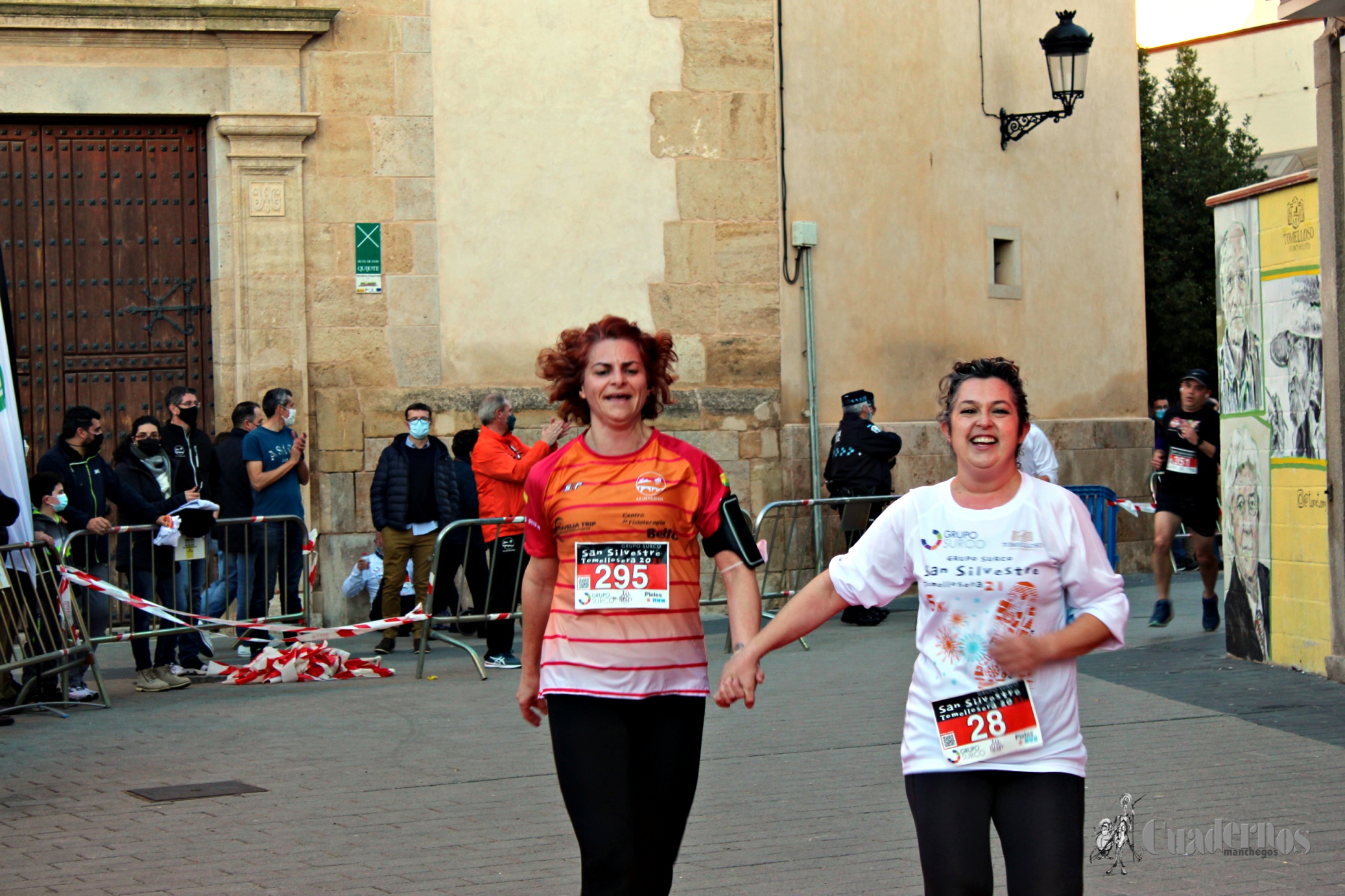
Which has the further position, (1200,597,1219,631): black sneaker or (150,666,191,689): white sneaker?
(1200,597,1219,631): black sneaker

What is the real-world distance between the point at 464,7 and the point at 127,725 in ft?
24.8

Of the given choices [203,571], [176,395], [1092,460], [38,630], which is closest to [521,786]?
[38,630]

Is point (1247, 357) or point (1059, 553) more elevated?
point (1247, 357)

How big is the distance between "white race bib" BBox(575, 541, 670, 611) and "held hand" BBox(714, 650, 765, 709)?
0.26 metres

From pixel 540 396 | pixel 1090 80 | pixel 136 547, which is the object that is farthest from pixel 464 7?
pixel 1090 80

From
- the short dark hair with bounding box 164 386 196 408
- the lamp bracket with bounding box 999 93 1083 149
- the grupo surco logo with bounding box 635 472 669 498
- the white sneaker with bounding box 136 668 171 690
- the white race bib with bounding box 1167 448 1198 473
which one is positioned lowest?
the white sneaker with bounding box 136 668 171 690

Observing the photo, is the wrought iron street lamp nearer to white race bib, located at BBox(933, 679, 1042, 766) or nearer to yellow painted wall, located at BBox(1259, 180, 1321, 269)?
yellow painted wall, located at BBox(1259, 180, 1321, 269)

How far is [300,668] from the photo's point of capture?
1044 cm

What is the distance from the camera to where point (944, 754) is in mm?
3604

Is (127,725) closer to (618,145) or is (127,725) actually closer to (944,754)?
(944,754)

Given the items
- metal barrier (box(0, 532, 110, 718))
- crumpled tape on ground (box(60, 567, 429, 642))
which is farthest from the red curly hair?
crumpled tape on ground (box(60, 567, 429, 642))

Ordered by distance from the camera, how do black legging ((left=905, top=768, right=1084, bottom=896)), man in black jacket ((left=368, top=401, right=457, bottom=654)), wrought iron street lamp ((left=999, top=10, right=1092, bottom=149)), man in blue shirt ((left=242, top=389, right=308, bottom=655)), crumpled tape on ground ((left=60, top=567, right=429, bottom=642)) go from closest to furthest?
black legging ((left=905, top=768, right=1084, bottom=896))
crumpled tape on ground ((left=60, top=567, right=429, bottom=642))
man in blue shirt ((left=242, top=389, right=308, bottom=655))
man in black jacket ((left=368, top=401, right=457, bottom=654))
wrought iron street lamp ((left=999, top=10, right=1092, bottom=149))

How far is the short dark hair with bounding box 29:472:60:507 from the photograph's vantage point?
32.0 ft

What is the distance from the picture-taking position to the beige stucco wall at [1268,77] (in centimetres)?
3822
